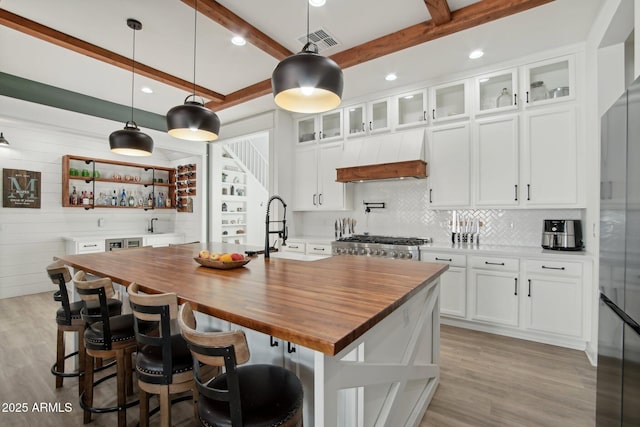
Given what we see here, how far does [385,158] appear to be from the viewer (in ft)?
13.6

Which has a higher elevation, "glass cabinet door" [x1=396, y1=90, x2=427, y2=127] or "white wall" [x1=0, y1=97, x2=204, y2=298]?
"glass cabinet door" [x1=396, y1=90, x2=427, y2=127]

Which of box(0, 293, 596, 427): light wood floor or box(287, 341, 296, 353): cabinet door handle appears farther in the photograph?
box(0, 293, 596, 427): light wood floor

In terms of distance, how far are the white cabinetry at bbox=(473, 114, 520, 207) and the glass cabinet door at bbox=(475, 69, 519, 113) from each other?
0.14m

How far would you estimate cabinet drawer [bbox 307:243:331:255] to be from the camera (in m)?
4.42

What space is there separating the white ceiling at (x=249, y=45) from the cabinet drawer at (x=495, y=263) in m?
2.24

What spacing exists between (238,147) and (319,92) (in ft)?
18.1

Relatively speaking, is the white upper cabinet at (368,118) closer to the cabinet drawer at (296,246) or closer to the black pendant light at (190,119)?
the cabinet drawer at (296,246)

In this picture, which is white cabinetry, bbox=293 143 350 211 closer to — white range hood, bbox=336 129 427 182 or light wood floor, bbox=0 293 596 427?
white range hood, bbox=336 129 427 182

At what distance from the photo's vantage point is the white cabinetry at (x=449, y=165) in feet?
12.1

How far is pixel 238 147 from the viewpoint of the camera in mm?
7070

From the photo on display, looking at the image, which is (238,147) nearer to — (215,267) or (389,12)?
(389,12)

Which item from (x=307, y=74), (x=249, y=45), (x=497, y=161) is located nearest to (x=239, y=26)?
(x=249, y=45)

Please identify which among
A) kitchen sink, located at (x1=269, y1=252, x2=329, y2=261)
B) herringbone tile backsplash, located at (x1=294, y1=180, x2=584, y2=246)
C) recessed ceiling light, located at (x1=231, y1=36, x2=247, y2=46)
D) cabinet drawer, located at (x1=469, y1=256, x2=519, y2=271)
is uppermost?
recessed ceiling light, located at (x1=231, y1=36, x2=247, y2=46)

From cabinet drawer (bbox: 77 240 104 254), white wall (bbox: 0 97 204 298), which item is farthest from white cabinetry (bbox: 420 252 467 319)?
cabinet drawer (bbox: 77 240 104 254)
